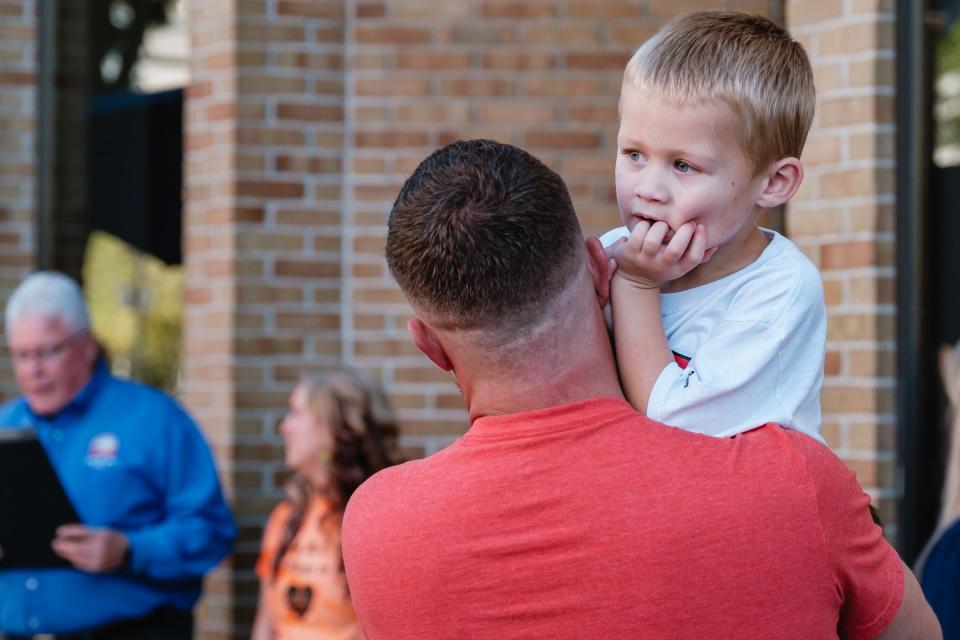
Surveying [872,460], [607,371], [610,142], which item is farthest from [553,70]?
[607,371]

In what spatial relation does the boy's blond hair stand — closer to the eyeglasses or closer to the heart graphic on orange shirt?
the heart graphic on orange shirt

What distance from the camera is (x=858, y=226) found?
3.56 metres

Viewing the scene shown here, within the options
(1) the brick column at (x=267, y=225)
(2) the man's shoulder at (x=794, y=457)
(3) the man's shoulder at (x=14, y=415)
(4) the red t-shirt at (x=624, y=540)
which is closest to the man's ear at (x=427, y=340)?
(4) the red t-shirt at (x=624, y=540)

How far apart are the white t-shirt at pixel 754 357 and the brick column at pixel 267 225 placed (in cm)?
319

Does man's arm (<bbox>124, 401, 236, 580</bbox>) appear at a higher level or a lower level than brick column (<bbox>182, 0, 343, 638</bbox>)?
lower

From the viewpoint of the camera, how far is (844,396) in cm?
359

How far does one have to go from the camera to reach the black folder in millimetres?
4168

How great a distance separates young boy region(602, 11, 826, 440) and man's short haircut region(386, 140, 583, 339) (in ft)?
0.53

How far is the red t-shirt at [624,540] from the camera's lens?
5.14ft

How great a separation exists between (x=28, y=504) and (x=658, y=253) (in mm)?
3128

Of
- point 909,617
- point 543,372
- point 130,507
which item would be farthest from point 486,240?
point 130,507

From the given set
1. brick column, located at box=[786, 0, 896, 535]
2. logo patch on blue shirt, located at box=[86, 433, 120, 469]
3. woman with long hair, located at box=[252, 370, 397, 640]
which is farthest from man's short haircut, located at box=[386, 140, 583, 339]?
logo patch on blue shirt, located at box=[86, 433, 120, 469]

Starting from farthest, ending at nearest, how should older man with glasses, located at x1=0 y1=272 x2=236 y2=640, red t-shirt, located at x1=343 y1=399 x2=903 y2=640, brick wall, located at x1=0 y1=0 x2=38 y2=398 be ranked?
brick wall, located at x1=0 y1=0 x2=38 y2=398, older man with glasses, located at x1=0 y1=272 x2=236 y2=640, red t-shirt, located at x1=343 y1=399 x2=903 y2=640

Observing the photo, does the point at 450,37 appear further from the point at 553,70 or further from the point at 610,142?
the point at 610,142
